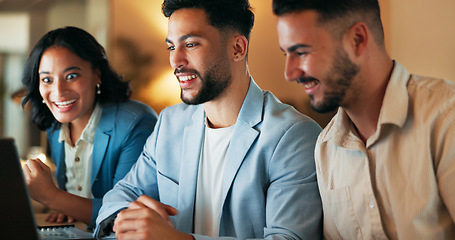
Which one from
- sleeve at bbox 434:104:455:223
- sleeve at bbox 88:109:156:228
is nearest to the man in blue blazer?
sleeve at bbox 88:109:156:228

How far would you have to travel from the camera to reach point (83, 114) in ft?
7.28

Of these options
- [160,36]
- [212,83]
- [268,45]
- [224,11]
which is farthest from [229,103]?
[268,45]

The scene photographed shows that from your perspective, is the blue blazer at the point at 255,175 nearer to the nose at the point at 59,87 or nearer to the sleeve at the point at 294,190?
the sleeve at the point at 294,190

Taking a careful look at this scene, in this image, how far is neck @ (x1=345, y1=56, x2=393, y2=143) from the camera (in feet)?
3.77

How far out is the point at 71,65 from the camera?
212cm

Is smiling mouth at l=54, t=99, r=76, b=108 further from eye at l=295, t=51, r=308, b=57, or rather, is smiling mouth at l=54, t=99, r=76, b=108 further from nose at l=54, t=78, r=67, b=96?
eye at l=295, t=51, r=308, b=57

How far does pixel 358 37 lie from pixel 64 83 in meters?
1.43

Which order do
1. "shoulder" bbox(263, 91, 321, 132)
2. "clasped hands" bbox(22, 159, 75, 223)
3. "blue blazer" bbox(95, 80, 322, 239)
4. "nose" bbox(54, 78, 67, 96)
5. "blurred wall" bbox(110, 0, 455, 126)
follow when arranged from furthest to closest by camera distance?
"blurred wall" bbox(110, 0, 455, 126) < "nose" bbox(54, 78, 67, 96) < "clasped hands" bbox(22, 159, 75, 223) < "shoulder" bbox(263, 91, 321, 132) < "blue blazer" bbox(95, 80, 322, 239)

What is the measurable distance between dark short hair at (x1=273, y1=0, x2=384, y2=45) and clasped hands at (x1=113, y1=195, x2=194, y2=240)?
0.61m

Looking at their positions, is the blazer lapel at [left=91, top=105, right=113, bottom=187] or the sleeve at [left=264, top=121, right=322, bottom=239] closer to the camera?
the sleeve at [left=264, top=121, right=322, bottom=239]

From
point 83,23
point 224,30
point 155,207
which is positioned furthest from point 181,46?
point 83,23

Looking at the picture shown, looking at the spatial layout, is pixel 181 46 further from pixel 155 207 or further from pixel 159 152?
pixel 155 207

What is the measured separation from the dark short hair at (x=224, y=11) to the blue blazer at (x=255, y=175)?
225 millimetres

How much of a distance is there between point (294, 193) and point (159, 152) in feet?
1.88
